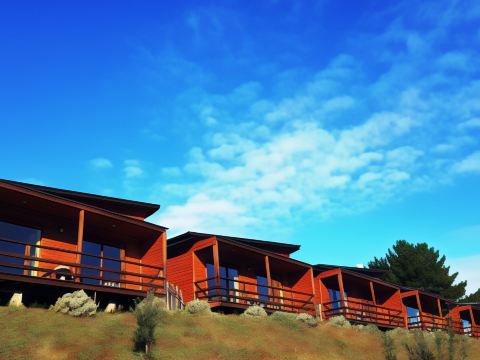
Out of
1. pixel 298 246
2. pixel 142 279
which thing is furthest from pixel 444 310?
pixel 142 279

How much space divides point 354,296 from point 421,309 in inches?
353

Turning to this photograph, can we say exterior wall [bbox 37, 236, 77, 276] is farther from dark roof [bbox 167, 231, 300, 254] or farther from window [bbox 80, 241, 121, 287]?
dark roof [bbox 167, 231, 300, 254]

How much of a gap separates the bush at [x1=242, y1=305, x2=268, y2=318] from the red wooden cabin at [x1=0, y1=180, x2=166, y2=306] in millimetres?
4971

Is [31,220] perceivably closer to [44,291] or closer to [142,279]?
[44,291]

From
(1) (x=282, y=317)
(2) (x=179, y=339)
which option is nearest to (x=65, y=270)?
(2) (x=179, y=339)

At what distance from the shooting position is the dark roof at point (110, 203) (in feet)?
90.8

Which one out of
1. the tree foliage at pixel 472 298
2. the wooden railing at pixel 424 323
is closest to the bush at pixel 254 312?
the wooden railing at pixel 424 323

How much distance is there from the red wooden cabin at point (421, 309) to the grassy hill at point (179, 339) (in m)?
18.4

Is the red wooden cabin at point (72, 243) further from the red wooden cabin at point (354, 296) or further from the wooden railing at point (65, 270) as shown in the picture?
the red wooden cabin at point (354, 296)

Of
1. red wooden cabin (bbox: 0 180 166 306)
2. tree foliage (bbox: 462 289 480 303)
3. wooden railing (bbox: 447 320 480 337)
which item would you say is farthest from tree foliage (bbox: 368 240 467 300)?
red wooden cabin (bbox: 0 180 166 306)

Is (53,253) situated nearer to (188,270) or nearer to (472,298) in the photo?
(188,270)

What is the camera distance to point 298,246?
1596 inches

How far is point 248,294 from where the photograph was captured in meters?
35.1

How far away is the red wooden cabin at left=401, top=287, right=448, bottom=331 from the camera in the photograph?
45.4m
